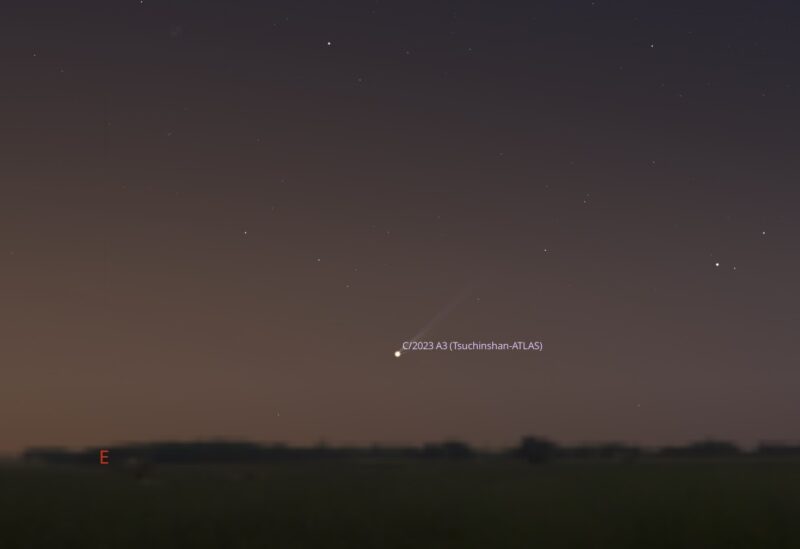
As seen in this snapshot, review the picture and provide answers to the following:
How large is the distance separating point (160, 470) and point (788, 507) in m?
31.7

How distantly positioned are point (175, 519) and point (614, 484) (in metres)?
25.9

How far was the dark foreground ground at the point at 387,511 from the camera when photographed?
2600 centimetres

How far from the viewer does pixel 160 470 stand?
162 ft

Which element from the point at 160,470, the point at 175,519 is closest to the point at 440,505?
the point at 175,519

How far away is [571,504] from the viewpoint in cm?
3591

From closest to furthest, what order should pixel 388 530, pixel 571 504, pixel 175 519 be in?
pixel 388 530
pixel 175 519
pixel 571 504

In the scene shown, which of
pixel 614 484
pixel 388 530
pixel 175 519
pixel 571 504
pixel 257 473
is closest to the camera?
pixel 388 530

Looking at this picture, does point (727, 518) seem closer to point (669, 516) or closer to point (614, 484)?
point (669, 516)

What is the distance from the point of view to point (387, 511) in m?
32.3

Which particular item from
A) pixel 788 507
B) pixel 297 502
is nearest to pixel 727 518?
pixel 788 507

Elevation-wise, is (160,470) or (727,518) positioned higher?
(160,470)

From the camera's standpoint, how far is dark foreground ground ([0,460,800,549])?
1024 inches

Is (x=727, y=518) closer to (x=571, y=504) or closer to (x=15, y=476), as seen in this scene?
(x=571, y=504)

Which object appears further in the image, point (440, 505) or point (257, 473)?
point (257, 473)
